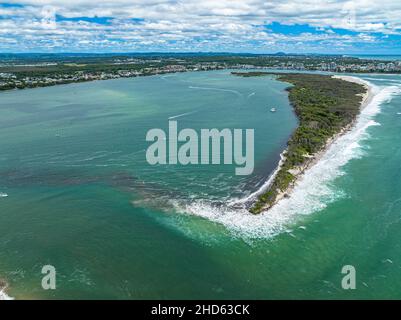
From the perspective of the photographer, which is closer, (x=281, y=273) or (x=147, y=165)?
(x=281, y=273)

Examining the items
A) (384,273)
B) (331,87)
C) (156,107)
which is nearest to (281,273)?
(384,273)

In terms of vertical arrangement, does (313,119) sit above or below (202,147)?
above

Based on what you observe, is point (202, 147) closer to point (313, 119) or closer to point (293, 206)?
point (293, 206)

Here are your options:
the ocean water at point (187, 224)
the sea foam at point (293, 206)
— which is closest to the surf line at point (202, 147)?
the ocean water at point (187, 224)

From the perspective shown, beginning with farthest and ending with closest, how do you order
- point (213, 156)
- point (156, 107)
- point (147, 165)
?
point (156, 107), point (213, 156), point (147, 165)

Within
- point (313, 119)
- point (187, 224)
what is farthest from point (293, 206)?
point (313, 119)
